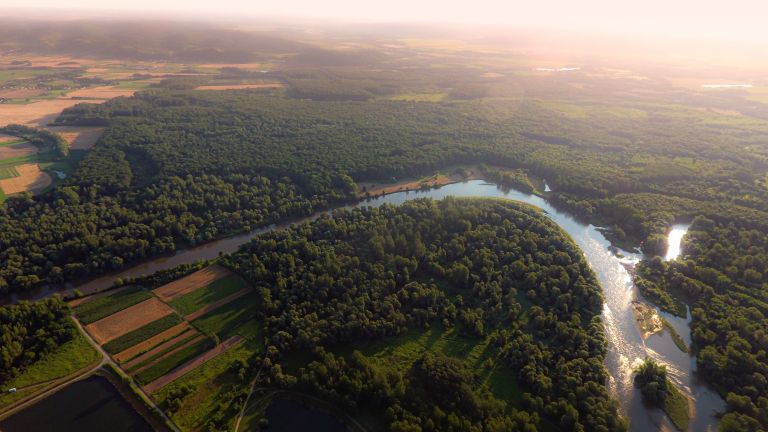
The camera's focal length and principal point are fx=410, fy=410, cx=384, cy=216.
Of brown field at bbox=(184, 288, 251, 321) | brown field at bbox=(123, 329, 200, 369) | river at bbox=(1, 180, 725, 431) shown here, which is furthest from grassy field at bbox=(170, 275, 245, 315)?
river at bbox=(1, 180, 725, 431)

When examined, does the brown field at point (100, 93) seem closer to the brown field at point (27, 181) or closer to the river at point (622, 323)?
the brown field at point (27, 181)

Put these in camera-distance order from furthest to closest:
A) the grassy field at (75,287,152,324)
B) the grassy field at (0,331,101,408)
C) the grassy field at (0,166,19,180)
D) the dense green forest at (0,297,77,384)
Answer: the grassy field at (0,166,19,180) < the grassy field at (75,287,152,324) < the dense green forest at (0,297,77,384) < the grassy field at (0,331,101,408)

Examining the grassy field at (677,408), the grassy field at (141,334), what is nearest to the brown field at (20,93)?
the grassy field at (141,334)

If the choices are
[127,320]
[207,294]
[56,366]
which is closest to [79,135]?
[127,320]

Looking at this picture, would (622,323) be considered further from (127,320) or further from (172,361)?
(127,320)

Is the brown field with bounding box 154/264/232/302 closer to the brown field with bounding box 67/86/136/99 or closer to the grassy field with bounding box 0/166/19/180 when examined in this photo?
the grassy field with bounding box 0/166/19/180

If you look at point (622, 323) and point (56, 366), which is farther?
point (622, 323)
